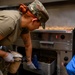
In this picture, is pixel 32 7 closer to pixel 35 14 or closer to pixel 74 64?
pixel 35 14

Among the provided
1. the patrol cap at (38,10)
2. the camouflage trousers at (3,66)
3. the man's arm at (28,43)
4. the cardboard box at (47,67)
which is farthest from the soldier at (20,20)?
the cardboard box at (47,67)

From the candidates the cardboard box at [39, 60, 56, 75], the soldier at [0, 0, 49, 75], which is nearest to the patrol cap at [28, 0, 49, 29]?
the soldier at [0, 0, 49, 75]

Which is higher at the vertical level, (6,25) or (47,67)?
(6,25)

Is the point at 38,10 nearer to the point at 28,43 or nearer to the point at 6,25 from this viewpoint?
the point at 6,25

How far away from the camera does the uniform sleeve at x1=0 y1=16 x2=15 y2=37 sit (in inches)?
43.8

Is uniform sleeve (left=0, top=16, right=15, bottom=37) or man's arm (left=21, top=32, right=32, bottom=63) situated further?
man's arm (left=21, top=32, right=32, bottom=63)

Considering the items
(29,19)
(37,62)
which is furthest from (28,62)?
(29,19)

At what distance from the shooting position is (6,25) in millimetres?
1112

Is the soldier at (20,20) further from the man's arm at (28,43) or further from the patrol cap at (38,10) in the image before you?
the man's arm at (28,43)

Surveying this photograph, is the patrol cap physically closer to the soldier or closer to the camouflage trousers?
the soldier

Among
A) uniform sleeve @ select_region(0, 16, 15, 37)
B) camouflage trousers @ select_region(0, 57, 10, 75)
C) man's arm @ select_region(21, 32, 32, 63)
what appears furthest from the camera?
man's arm @ select_region(21, 32, 32, 63)

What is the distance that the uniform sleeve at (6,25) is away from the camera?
1111mm

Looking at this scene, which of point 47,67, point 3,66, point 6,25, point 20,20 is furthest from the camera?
point 47,67

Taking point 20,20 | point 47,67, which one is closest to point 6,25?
point 20,20
